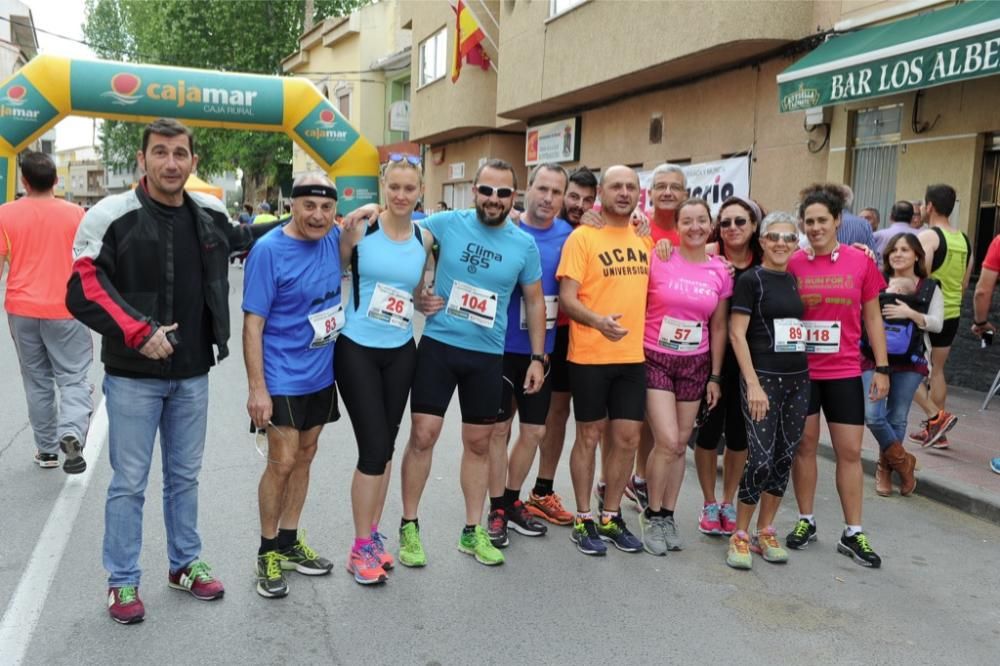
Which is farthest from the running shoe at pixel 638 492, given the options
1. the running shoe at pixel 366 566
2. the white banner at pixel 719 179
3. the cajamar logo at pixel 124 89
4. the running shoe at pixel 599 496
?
the cajamar logo at pixel 124 89

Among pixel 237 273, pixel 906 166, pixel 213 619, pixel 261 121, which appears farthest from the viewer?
pixel 237 273

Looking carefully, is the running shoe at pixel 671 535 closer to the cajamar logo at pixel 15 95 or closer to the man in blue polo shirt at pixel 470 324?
the man in blue polo shirt at pixel 470 324

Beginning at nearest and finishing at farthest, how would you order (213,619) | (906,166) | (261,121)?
(213,619), (906,166), (261,121)

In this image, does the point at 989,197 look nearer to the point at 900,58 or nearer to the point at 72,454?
the point at 900,58

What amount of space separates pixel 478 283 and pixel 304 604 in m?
1.68

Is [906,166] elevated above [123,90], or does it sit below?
below

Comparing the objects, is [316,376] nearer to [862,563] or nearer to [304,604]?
[304,604]

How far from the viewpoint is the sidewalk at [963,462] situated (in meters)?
5.71

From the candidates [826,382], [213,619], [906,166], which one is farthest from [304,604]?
[906,166]

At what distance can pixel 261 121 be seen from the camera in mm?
17531

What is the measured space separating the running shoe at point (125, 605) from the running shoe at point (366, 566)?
93 cm

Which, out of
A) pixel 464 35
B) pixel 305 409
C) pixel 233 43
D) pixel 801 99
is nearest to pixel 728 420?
pixel 305 409

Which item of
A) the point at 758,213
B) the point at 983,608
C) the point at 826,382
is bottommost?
the point at 983,608

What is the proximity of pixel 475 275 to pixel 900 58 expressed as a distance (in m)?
6.23
